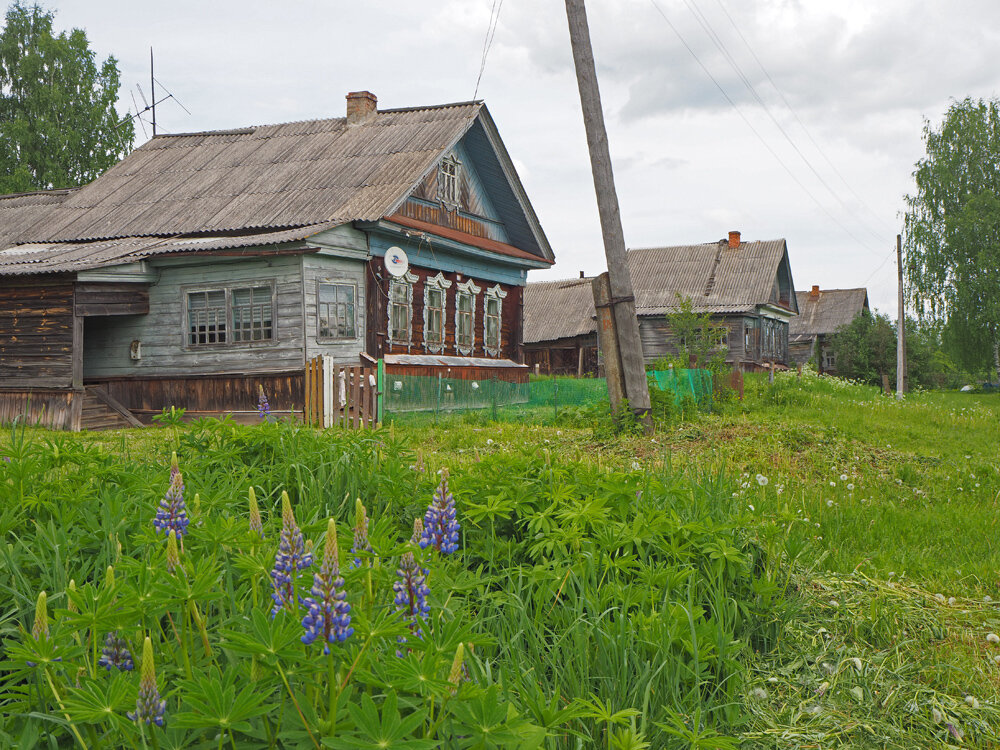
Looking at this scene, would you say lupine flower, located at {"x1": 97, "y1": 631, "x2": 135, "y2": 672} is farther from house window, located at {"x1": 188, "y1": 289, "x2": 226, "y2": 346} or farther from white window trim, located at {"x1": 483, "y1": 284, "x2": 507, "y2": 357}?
white window trim, located at {"x1": 483, "y1": 284, "x2": 507, "y2": 357}

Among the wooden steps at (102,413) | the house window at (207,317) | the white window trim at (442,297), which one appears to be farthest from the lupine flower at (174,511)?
the white window trim at (442,297)

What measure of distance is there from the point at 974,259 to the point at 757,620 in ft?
117

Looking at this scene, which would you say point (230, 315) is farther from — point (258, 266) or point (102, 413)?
point (102, 413)

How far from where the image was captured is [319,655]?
5.54ft

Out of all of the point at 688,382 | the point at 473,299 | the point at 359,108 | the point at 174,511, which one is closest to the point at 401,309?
the point at 473,299

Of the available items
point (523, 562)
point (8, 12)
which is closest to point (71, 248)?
point (523, 562)

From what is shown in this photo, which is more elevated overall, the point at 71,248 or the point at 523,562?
the point at 71,248

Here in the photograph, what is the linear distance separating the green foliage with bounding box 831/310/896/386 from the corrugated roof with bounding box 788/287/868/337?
39.0 feet

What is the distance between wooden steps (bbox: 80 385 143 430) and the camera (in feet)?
44.0

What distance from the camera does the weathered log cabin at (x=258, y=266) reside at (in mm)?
13953

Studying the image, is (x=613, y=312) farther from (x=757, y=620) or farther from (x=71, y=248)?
(x=71, y=248)

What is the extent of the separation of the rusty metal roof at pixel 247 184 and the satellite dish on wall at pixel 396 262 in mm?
1087

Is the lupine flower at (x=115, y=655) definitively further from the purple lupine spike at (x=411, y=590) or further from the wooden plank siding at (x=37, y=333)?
the wooden plank siding at (x=37, y=333)

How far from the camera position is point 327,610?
5.00 feet
